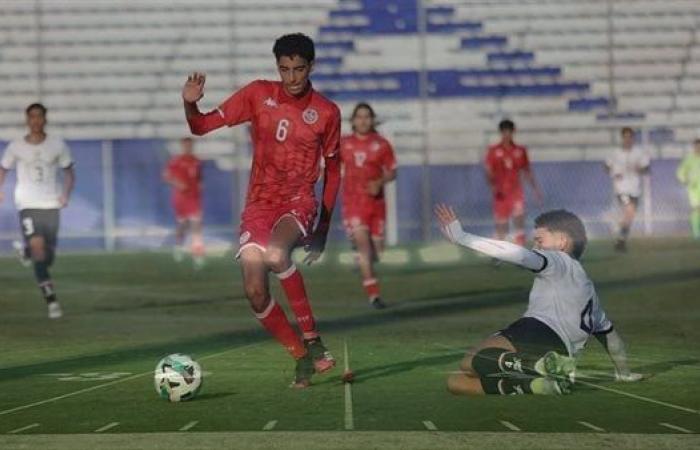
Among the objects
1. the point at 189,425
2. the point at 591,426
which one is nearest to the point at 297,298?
the point at 189,425

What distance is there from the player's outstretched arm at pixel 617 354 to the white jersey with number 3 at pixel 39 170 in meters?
7.92

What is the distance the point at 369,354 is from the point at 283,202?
2.45 meters

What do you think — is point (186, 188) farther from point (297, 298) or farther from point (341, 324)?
point (297, 298)

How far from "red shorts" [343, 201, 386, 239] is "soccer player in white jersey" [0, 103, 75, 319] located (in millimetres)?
3717

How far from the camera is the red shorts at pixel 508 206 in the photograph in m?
24.7

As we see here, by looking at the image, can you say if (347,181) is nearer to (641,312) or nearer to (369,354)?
(641,312)

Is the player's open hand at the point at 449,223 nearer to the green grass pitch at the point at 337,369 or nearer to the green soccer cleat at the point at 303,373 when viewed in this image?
the green grass pitch at the point at 337,369

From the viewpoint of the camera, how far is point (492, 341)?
29.6ft

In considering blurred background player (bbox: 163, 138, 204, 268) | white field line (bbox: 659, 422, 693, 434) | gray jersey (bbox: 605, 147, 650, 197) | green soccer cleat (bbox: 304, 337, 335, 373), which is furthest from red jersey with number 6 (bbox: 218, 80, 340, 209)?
blurred background player (bbox: 163, 138, 204, 268)

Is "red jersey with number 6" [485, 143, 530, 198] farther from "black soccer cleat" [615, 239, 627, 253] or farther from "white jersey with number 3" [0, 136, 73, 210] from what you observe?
"white jersey with number 3" [0, 136, 73, 210]

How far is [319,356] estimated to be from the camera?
31.6ft

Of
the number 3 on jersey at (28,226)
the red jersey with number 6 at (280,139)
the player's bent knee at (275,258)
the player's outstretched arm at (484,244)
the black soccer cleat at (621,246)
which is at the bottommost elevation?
the black soccer cleat at (621,246)

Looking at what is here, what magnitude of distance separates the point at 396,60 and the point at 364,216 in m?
15.6

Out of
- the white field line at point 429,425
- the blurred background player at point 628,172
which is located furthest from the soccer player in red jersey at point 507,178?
the white field line at point 429,425
